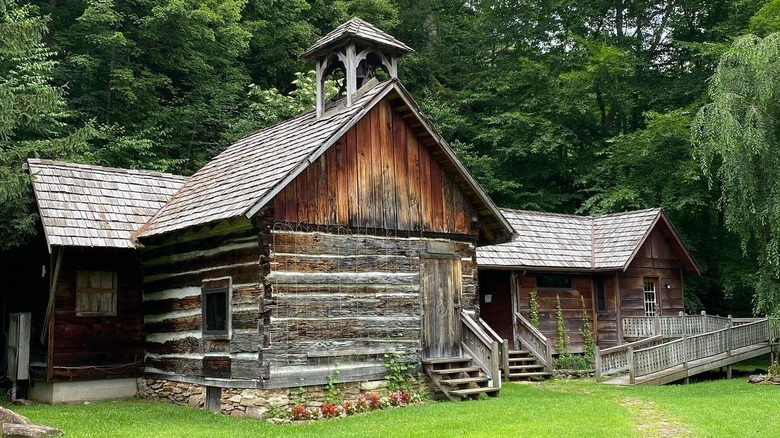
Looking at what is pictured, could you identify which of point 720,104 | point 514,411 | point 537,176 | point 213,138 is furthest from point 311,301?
point 537,176

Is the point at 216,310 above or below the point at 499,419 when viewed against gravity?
above

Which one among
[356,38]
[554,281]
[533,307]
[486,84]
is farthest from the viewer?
[486,84]

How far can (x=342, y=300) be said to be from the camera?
16203 mm

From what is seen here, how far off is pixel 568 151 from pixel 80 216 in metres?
27.0

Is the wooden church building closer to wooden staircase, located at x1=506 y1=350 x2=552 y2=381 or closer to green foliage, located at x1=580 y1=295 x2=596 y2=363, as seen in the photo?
wooden staircase, located at x1=506 y1=350 x2=552 y2=381

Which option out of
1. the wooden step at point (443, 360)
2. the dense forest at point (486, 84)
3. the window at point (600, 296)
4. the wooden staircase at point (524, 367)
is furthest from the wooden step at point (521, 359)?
the dense forest at point (486, 84)

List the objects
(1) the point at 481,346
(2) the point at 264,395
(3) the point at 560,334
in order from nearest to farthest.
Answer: (2) the point at 264,395
(1) the point at 481,346
(3) the point at 560,334

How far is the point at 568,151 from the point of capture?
3934cm

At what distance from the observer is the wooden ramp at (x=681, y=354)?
21328mm

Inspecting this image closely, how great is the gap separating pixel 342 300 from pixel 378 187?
264 cm

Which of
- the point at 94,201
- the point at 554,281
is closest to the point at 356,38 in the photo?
the point at 94,201

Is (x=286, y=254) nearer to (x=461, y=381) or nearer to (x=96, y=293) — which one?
(x=461, y=381)

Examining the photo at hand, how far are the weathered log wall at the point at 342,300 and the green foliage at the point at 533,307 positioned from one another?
7.95 meters

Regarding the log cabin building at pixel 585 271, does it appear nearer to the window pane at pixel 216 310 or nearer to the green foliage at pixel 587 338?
the green foliage at pixel 587 338
